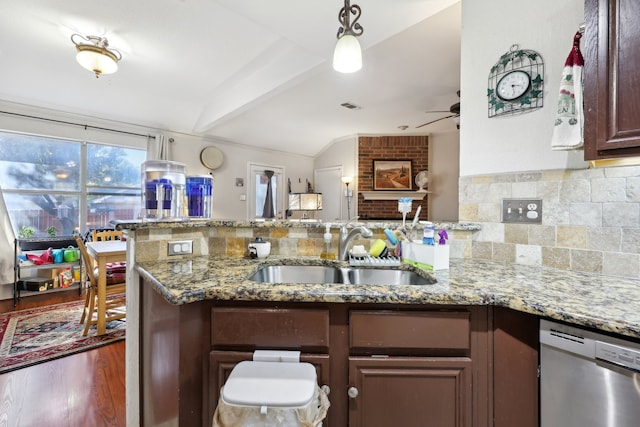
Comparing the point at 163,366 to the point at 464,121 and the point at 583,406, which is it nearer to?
the point at 583,406

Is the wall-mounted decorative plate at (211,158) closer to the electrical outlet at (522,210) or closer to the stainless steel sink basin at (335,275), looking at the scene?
the stainless steel sink basin at (335,275)

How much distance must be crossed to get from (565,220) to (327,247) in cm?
108

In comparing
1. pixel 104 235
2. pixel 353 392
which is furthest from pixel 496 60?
pixel 104 235

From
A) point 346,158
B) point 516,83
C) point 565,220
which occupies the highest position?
point 346,158

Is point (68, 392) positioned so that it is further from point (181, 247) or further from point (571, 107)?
point (571, 107)

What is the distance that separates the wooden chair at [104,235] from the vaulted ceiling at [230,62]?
1.63 meters

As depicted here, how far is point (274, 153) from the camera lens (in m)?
5.70

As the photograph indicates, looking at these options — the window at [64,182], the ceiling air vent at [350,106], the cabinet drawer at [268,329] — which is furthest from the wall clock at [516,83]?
the window at [64,182]

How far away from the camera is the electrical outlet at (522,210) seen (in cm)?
128

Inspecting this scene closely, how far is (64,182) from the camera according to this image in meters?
3.65

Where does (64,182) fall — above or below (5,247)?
above

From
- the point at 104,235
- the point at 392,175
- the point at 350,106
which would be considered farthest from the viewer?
the point at 392,175

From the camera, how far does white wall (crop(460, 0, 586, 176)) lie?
4.05ft

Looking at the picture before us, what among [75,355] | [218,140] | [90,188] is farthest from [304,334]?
[218,140]
